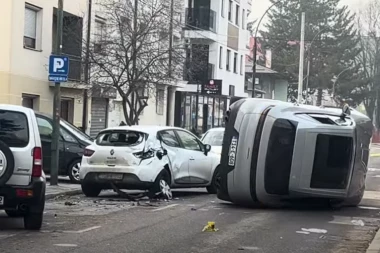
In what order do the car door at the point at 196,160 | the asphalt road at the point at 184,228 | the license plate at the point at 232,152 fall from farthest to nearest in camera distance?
the car door at the point at 196,160 < the license plate at the point at 232,152 < the asphalt road at the point at 184,228

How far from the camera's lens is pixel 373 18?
83.1 m

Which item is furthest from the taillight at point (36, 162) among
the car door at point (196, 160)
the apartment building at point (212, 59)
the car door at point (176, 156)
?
the apartment building at point (212, 59)

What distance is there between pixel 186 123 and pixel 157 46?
721 inches

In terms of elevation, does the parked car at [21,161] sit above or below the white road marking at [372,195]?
above

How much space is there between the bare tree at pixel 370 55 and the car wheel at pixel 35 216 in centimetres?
7540

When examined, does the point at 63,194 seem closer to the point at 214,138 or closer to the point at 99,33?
the point at 214,138

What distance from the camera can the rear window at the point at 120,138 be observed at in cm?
1593

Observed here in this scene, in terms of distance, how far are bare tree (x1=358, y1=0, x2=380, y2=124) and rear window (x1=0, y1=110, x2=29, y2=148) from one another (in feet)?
248

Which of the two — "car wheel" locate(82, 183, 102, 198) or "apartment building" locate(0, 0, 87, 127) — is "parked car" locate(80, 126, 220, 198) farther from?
"apartment building" locate(0, 0, 87, 127)

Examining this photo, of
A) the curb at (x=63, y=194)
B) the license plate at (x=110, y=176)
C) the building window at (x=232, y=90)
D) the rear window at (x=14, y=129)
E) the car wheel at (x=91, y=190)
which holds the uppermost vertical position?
the building window at (x=232, y=90)

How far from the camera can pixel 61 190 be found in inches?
671

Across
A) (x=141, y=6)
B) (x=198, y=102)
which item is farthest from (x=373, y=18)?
(x=141, y=6)

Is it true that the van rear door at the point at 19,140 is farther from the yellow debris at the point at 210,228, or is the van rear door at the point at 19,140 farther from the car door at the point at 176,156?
the car door at the point at 176,156

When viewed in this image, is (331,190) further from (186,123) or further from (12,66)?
(186,123)
